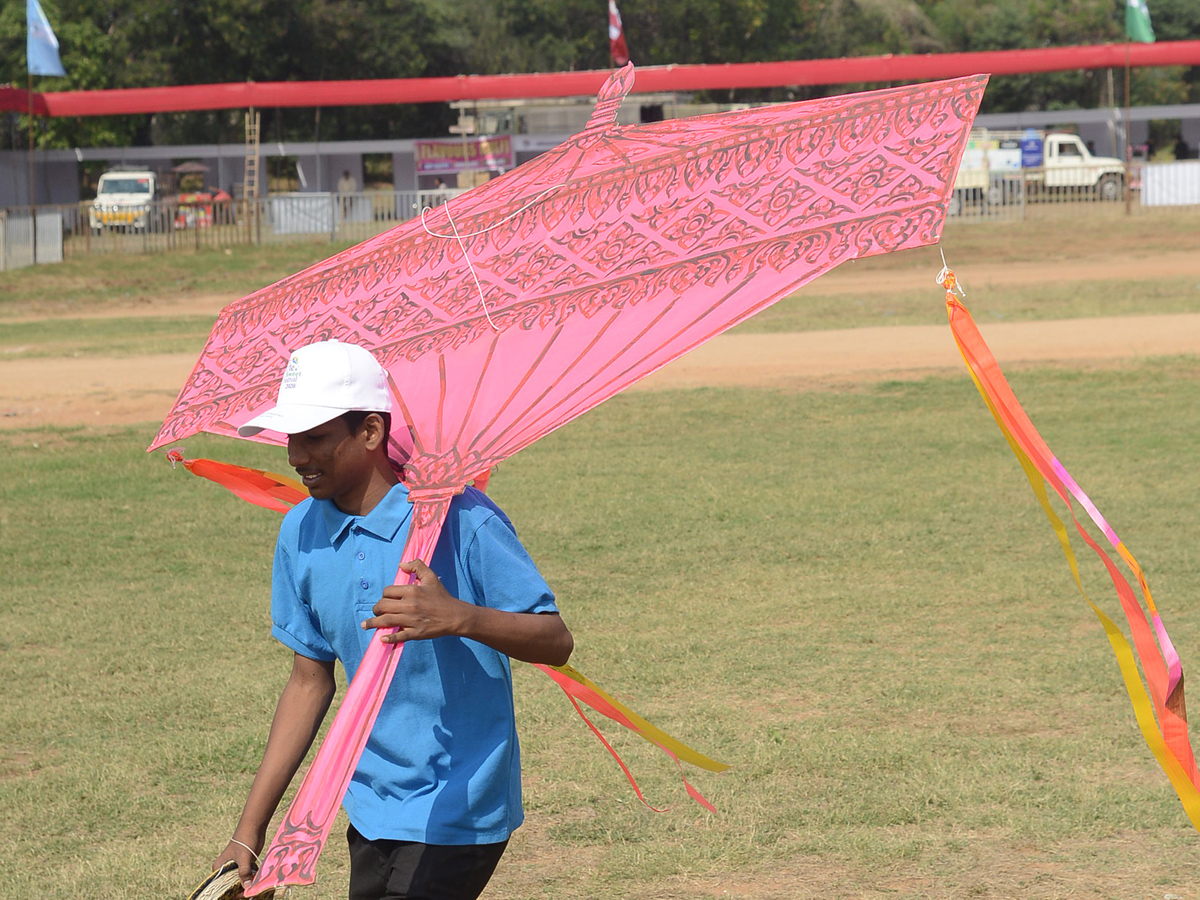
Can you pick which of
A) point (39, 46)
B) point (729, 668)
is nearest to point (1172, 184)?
point (39, 46)

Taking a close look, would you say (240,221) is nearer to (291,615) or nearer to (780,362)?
(780,362)

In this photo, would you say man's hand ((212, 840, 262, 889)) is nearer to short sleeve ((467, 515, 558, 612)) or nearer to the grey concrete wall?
short sleeve ((467, 515, 558, 612))

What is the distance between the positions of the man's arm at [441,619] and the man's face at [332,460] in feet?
0.95

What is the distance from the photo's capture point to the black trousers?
2.50 m

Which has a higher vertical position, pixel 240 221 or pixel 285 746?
pixel 285 746

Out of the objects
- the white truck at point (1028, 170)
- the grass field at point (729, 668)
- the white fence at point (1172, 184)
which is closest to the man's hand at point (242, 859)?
the grass field at point (729, 668)

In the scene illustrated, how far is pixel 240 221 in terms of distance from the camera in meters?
29.1

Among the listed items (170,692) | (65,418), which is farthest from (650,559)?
(65,418)

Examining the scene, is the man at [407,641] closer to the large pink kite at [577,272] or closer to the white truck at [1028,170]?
the large pink kite at [577,272]

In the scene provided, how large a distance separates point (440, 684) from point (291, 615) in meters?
0.37

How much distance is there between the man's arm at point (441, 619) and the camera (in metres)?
2.19

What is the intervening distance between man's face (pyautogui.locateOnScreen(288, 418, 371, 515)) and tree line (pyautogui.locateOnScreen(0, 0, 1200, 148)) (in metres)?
38.1

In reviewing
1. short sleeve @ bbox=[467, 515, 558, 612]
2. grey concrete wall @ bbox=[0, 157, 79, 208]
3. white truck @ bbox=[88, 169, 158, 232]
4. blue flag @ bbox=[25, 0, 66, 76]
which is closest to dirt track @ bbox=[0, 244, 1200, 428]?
short sleeve @ bbox=[467, 515, 558, 612]

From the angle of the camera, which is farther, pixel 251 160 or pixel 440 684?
pixel 251 160
